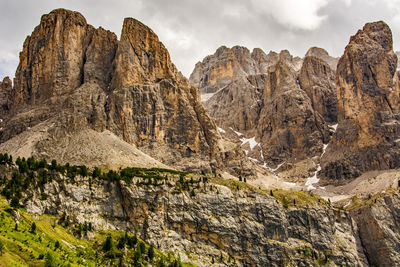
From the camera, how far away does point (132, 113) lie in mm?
185375

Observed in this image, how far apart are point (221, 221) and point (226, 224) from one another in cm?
188

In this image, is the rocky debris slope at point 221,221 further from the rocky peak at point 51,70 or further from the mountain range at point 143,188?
the rocky peak at point 51,70

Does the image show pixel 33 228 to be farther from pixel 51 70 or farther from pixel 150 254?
pixel 51 70

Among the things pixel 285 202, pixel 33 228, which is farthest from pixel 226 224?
pixel 33 228

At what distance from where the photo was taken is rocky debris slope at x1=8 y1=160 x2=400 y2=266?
123 metres

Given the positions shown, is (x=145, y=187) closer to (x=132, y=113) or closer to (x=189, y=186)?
(x=189, y=186)

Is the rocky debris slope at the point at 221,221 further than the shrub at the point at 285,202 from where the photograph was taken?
No

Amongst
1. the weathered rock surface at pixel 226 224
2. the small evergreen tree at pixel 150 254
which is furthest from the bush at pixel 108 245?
the weathered rock surface at pixel 226 224

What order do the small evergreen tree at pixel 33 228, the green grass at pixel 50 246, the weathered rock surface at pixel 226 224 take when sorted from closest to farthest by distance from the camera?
the green grass at pixel 50 246, the small evergreen tree at pixel 33 228, the weathered rock surface at pixel 226 224

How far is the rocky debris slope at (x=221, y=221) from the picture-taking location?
12275cm

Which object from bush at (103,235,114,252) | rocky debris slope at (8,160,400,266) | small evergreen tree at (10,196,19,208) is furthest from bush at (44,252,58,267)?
rocky debris slope at (8,160,400,266)

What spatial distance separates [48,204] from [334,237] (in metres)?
98.4

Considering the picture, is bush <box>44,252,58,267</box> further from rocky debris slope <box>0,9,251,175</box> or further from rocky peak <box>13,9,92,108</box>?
rocky peak <box>13,9,92,108</box>

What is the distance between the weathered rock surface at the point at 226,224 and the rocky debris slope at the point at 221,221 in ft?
0.98
